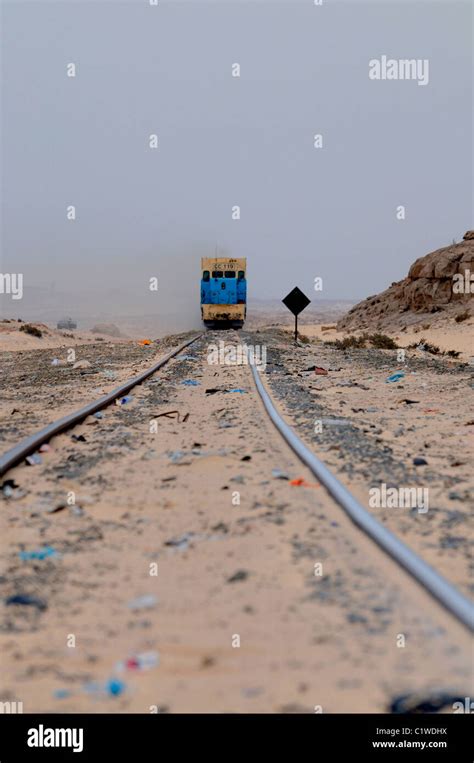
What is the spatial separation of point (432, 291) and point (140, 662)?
114 feet

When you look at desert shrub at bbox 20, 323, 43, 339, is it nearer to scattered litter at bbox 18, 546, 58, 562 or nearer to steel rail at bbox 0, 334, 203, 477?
steel rail at bbox 0, 334, 203, 477

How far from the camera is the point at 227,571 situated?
12.5ft

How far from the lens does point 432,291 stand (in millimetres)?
35531

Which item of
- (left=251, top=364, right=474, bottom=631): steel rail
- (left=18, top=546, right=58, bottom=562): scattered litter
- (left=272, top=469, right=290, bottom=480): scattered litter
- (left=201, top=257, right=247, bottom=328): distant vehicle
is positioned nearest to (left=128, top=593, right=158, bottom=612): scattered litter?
(left=18, top=546, right=58, bottom=562): scattered litter

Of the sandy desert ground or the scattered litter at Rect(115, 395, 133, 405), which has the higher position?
the scattered litter at Rect(115, 395, 133, 405)

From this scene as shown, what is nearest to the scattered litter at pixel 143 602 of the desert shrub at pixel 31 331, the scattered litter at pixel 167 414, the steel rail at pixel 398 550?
the steel rail at pixel 398 550

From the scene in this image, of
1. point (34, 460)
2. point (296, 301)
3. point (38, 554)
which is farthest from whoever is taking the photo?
point (296, 301)

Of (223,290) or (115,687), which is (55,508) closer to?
(115,687)

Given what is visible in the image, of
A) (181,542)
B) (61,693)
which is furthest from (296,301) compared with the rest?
(61,693)

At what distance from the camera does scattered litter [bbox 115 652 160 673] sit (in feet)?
9.34

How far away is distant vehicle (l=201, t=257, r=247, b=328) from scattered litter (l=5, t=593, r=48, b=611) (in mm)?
32080

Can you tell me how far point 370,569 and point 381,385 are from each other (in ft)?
32.3

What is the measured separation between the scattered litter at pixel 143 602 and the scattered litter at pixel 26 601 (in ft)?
1.35
